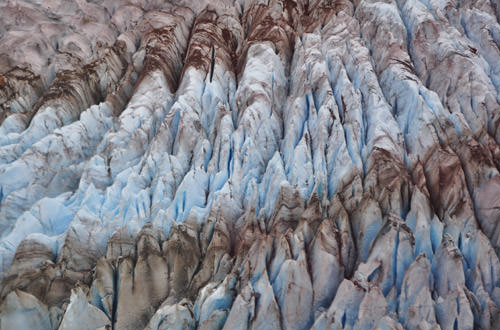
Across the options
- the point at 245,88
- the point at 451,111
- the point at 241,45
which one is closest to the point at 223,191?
the point at 245,88

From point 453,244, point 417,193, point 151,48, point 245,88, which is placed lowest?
point 453,244

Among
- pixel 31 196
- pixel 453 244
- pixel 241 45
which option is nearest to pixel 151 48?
pixel 241 45

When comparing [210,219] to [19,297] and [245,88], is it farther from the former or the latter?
[245,88]

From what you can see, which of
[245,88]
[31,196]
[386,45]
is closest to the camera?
[31,196]

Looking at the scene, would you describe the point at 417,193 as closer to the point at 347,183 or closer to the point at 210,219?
the point at 347,183

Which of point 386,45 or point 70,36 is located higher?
point 70,36

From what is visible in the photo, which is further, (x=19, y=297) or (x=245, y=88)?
(x=245, y=88)

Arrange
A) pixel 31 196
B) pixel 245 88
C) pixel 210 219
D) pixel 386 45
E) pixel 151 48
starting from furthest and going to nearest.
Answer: pixel 151 48, pixel 386 45, pixel 245 88, pixel 31 196, pixel 210 219
